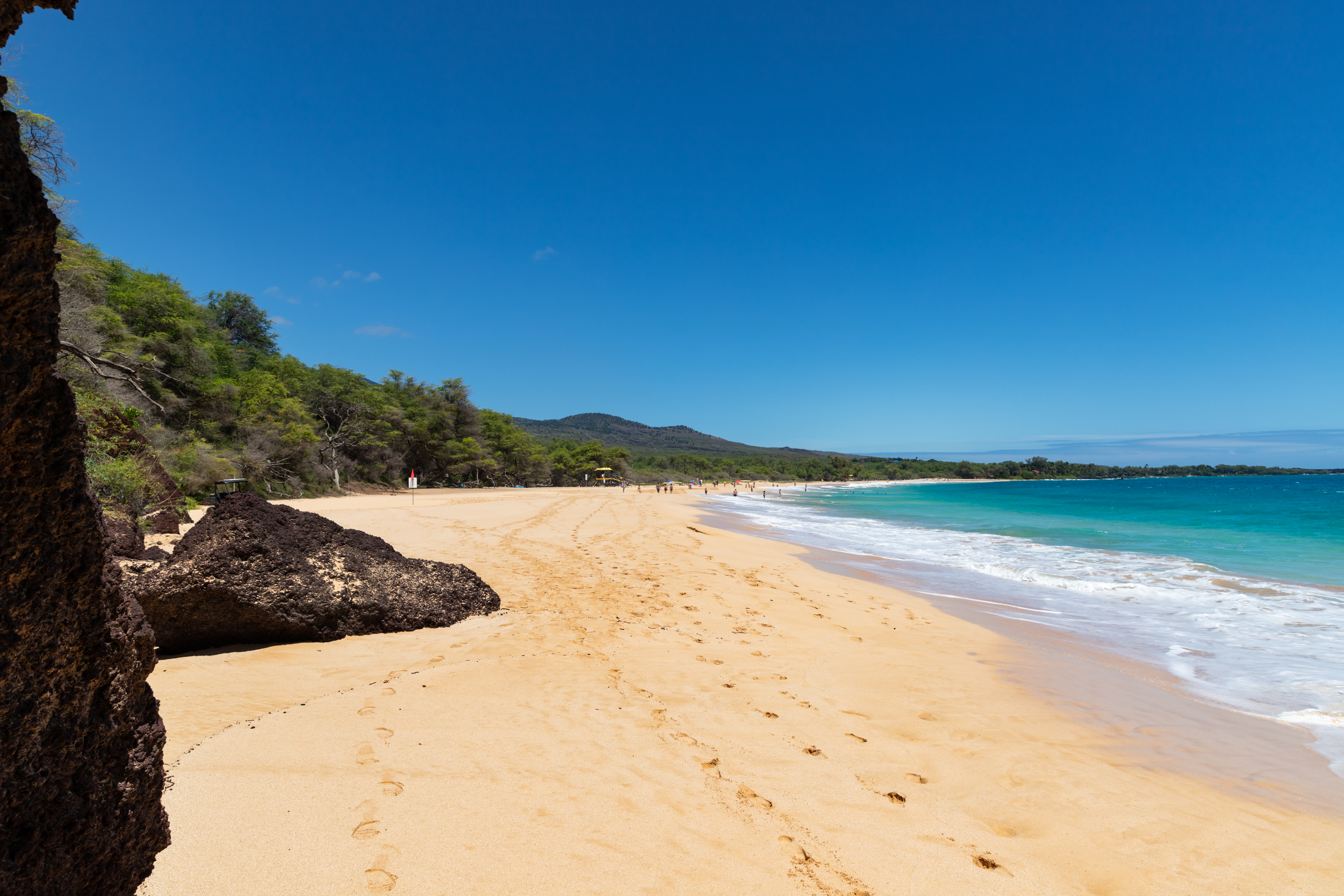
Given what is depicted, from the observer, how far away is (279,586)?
197 inches

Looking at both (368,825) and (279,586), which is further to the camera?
(279,586)

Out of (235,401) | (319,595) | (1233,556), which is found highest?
(235,401)

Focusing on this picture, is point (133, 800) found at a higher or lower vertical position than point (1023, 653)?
higher

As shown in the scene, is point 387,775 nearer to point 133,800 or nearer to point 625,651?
point 133,800

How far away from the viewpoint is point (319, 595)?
5184 millimetres

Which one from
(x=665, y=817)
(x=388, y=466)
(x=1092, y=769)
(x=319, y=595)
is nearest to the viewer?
(x=665, y=817)

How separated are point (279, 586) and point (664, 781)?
12.8 feet

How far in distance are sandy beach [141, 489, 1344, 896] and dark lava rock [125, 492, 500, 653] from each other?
0.65 feet

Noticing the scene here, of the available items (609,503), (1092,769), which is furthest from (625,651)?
(609,503)

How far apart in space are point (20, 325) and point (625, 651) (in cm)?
463

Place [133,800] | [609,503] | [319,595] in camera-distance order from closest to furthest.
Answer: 1. [133,800]
2. [319,595]
3. [609,503]

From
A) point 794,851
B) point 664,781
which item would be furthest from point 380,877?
point 794,851

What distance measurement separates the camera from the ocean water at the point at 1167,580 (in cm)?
602

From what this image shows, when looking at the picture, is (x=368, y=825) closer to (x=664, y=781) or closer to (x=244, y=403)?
(x=664, y=781)
